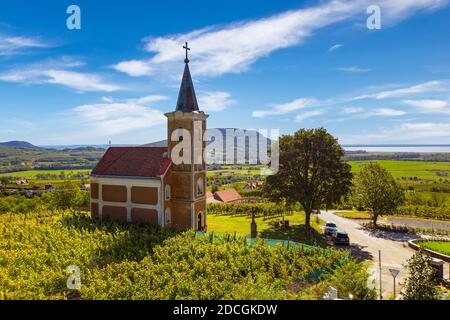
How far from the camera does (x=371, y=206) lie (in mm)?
35125

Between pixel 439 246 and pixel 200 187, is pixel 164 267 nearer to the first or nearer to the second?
pixel 200 187

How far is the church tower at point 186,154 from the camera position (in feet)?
92.8

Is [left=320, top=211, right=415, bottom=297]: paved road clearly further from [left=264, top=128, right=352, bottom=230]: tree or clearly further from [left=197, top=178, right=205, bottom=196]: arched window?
[left=197, top=178, right=205, bottom=196]: arched window

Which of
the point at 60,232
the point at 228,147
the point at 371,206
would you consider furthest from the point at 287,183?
the point at 228,147

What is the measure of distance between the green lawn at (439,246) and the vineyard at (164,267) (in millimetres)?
10768

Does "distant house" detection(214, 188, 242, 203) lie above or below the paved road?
above

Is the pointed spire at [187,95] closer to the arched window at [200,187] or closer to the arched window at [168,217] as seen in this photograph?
the arched window at [200,187]

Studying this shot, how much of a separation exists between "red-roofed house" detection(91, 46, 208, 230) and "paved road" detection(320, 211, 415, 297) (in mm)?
15417

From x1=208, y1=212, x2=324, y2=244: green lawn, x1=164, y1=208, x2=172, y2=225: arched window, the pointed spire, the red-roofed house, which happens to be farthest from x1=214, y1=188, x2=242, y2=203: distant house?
the pointed spire

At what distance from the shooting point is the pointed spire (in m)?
28.9

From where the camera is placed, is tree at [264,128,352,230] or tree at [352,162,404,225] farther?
tree at [352,162,404,225]

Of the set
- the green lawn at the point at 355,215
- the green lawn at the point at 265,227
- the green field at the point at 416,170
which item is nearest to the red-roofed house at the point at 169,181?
the green lawn at the point at 265,227

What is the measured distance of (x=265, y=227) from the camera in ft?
116
